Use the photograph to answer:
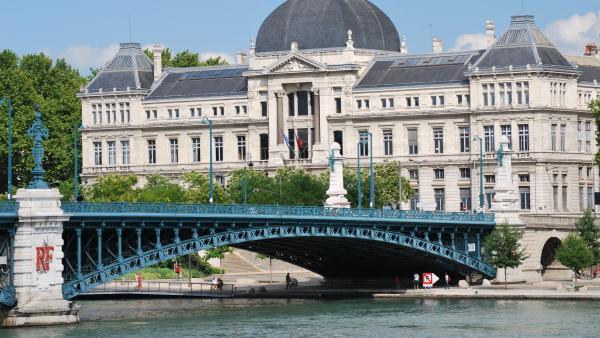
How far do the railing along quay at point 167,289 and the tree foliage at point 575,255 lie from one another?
962 inches

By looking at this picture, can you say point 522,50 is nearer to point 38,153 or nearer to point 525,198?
point 525,198

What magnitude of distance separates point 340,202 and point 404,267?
6699 millimetres

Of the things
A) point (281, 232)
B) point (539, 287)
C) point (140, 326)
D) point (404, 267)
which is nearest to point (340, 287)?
point (404, 267)

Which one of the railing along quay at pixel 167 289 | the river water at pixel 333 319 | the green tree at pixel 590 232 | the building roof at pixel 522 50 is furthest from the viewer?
the building roof at pixel 522 50

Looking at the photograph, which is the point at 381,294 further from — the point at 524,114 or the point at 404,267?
the point at 524,114

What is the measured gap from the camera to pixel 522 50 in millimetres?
196250

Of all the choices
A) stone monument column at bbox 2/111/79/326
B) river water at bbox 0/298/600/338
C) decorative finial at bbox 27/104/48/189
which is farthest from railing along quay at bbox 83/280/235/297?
stone monument column at bbox 2/111/79/326

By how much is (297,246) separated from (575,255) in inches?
869

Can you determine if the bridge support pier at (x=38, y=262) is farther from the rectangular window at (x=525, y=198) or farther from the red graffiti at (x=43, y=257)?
the rectangular window at (x=525, y=198)

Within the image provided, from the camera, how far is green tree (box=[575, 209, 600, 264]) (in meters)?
165

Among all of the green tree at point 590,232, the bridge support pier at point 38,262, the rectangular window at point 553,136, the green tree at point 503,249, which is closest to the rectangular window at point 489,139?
the rectangular window at point 553,136

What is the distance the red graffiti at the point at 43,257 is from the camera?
119 meters

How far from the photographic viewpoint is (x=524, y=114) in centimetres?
19575

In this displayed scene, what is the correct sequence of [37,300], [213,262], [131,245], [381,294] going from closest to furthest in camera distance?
1. [37,300]
2. [131,245]
3. [381,294]
4. [213,262]
